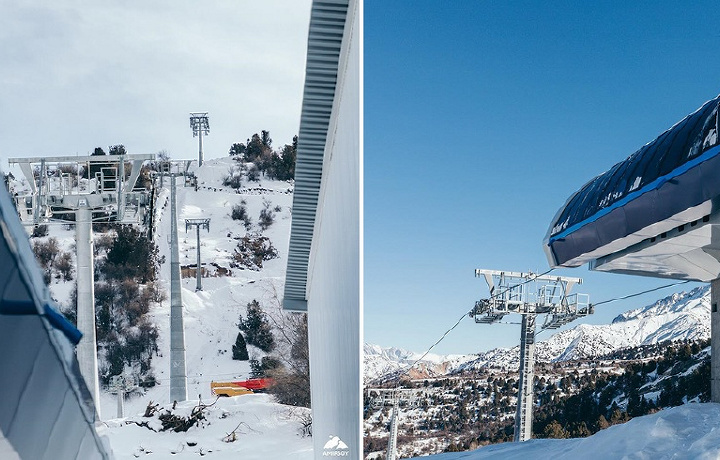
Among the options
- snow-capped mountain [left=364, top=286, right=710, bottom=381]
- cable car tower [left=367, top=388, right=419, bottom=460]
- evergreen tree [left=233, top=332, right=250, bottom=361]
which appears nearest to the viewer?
cable car tower [left=367, top=388, right=419, bottom=460]

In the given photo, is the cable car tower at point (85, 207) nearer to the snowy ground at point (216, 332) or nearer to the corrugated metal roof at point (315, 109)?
the snowy ground at point (216, 332)

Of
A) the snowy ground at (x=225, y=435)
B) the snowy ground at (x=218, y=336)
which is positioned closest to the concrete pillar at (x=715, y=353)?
the snowy ground at (x=218, y=336)

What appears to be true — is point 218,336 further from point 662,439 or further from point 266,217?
point 662,439

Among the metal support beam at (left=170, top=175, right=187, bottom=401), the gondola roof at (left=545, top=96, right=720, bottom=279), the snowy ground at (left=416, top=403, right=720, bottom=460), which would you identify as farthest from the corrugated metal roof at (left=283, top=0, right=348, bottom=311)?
the metal support beam at (left=170, top=175, right=187, bottom=401)

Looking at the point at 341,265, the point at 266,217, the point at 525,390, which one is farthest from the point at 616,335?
the point at 341,265

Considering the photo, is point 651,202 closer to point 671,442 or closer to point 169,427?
point 671,442

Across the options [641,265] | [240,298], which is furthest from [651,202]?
[240,298]

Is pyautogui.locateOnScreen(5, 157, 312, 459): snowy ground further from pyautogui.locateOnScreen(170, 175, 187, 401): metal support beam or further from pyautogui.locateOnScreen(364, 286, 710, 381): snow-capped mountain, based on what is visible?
pyautogui.locateOnScreen(364, 286, 710, 381): snow-capped mountain
